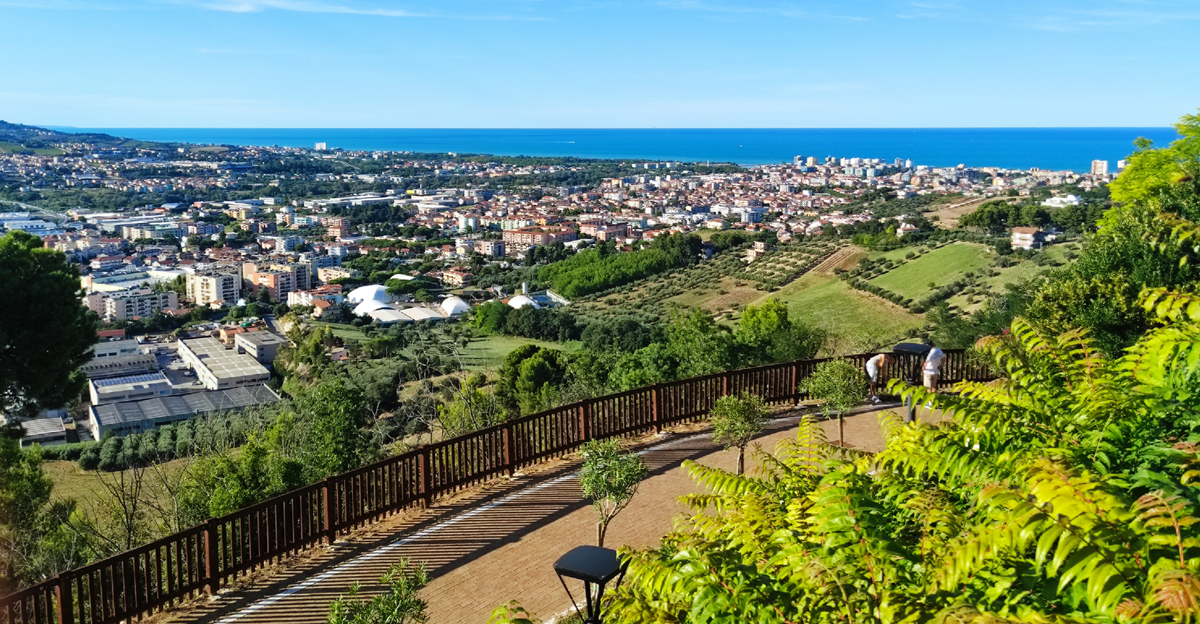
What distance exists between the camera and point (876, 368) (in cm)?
1137

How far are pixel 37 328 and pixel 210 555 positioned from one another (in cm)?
1114

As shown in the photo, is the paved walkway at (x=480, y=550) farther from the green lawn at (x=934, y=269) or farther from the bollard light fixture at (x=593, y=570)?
the green lawn at (x=934, y=269)

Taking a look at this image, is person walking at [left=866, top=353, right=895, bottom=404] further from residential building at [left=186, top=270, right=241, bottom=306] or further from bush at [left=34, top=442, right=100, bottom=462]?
residential building at [left=186, top=270, right=241, bottom=306]

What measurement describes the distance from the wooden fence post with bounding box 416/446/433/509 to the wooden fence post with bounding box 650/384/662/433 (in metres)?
3.22

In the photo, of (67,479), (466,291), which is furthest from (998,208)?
(67,479)

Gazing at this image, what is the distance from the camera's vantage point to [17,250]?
15.3 meters

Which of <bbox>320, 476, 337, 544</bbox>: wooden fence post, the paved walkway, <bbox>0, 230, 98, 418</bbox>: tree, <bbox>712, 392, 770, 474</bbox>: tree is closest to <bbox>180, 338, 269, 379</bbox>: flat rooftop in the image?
<bbox>0, 230, 98, 418</bbox>: tree

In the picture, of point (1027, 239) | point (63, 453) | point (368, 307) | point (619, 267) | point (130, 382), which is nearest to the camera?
point (63, 453)

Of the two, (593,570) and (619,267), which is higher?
(593,570)

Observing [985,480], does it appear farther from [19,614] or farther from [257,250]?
[257,250]

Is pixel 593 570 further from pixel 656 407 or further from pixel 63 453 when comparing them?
pixel 63 453

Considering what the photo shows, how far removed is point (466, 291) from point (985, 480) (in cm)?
7601

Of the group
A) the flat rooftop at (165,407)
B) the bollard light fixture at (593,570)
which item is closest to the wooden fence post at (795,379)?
the bollard light fixture at (593,570)

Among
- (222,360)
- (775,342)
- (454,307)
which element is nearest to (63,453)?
(775,342)
